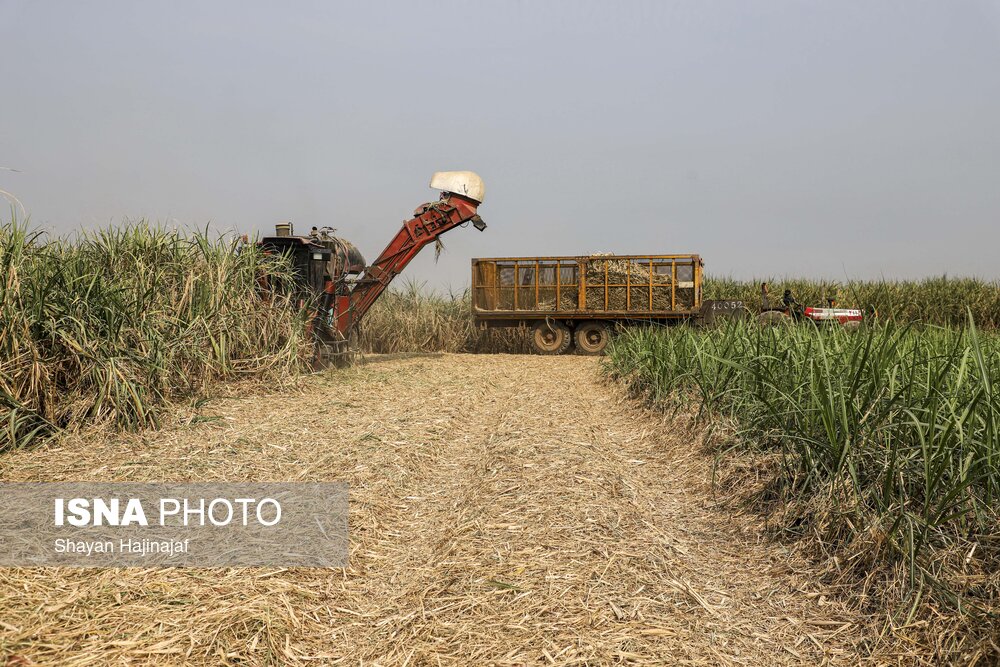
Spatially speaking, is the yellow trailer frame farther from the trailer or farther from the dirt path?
the dirt path

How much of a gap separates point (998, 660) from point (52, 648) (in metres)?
3.57

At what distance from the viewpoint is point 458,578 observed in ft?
9.89

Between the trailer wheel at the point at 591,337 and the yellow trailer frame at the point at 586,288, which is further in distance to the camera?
the trailer wheel at the point at 591,337

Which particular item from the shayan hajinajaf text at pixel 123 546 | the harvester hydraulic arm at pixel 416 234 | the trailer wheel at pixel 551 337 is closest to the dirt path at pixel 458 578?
the shayan hajinajaf text at pixel 123 546

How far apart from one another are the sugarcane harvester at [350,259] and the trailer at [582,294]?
312cm

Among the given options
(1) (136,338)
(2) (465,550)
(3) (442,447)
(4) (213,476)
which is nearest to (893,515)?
(2) (465,550)

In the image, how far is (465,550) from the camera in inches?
130

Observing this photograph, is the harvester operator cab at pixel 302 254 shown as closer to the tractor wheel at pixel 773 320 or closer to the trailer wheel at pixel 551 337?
the tractor wheel at pixel 773 320

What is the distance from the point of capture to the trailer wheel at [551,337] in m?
14.7

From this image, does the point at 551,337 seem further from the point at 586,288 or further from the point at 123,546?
the point at 123,546

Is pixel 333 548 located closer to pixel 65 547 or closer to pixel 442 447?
pixel 65 547

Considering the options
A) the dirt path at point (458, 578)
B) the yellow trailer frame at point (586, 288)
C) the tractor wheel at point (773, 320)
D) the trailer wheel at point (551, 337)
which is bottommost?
the dirt path at point (458, 578)

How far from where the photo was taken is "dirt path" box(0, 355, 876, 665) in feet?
8.25

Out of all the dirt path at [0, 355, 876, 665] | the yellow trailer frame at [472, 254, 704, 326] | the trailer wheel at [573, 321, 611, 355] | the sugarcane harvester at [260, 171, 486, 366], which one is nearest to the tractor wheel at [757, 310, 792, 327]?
the dirt path at [0, 355, 876, 665]
